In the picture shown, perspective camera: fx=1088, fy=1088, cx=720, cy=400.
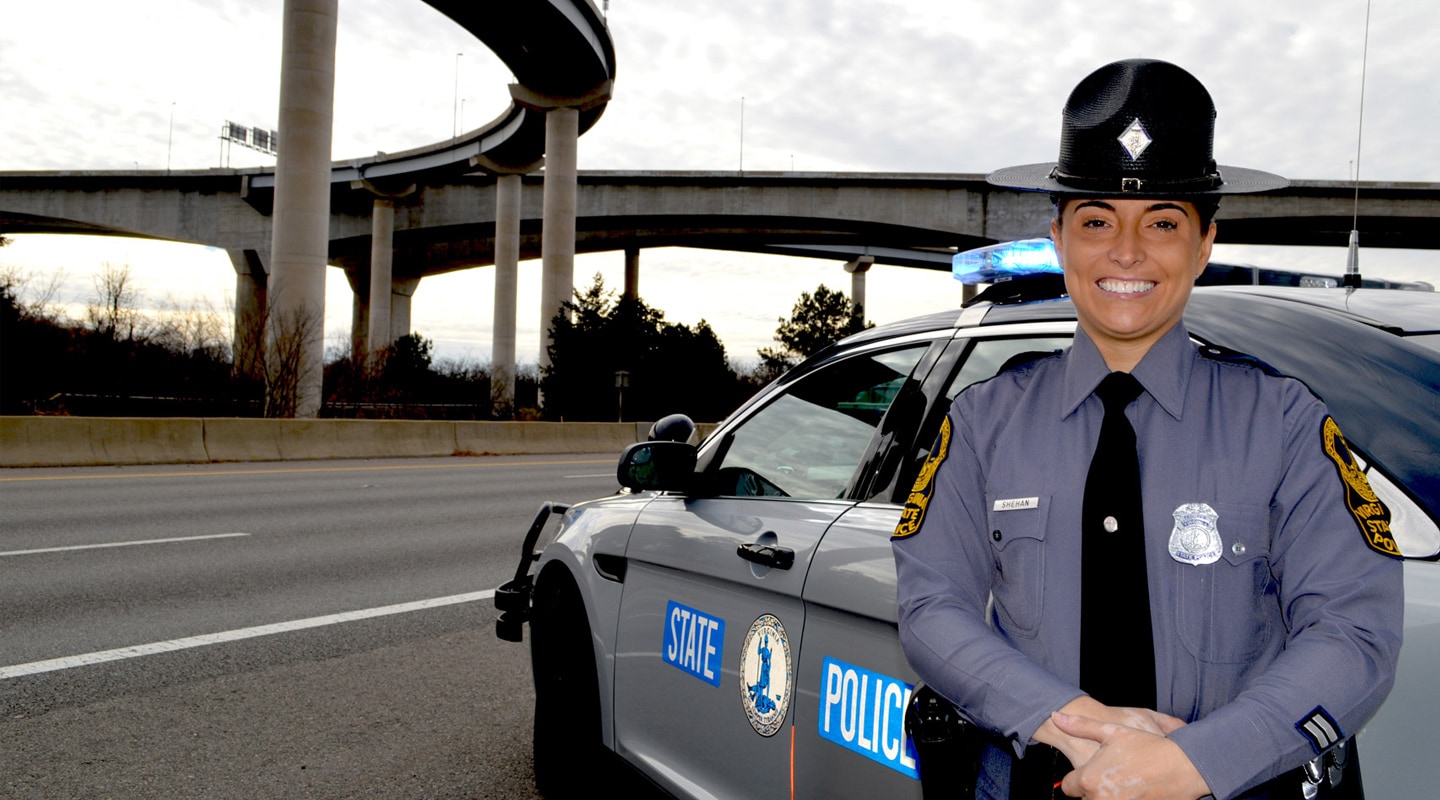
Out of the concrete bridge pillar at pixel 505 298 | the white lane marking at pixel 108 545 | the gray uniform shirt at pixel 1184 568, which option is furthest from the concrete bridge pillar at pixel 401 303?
the gray uniform shirt at pixel 1184 568

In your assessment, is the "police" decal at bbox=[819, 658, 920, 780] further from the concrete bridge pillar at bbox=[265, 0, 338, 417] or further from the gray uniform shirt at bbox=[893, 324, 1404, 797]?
the concrete bridge pillar at bbox=[265, 0, 338, 417]

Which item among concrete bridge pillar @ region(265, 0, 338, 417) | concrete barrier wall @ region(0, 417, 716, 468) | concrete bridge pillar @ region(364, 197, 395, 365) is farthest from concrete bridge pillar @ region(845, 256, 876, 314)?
concrete barrier wall @ region(0, 417, 716, 468)

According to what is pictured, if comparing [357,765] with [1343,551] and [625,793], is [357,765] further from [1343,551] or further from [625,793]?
[1343,551]

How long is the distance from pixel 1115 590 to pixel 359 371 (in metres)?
30.4

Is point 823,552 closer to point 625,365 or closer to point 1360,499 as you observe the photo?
point 1360,499

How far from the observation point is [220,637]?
6066 millimetres

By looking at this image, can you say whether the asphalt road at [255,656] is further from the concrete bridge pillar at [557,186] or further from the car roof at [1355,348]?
the concrete bridge pillar at [557,186]

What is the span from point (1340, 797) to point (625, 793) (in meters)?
2.15

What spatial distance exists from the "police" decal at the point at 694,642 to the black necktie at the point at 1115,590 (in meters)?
1.28

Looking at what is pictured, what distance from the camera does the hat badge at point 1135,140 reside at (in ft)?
5.45

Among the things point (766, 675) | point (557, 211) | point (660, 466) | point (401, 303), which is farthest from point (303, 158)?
point (401, 303)

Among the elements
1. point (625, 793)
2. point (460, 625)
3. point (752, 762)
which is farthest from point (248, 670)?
point (752, 762)

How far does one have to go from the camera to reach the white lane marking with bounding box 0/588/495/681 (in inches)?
213

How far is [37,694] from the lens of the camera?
497 cm
